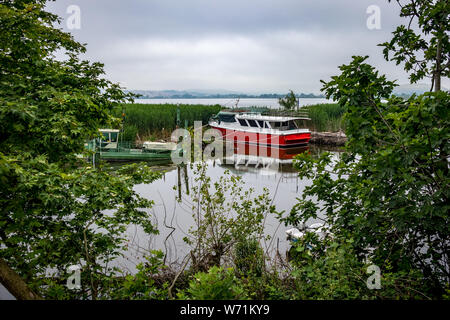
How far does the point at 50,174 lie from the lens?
3.27 m

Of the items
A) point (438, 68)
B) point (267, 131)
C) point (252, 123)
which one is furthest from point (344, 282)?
point (252, 123)

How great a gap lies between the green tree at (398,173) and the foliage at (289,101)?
3191 centimetres

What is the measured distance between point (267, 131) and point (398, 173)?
2362cm

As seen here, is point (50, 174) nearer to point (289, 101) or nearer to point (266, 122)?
point (266, 122)

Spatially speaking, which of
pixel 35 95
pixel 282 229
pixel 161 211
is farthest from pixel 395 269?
pixel 161 211

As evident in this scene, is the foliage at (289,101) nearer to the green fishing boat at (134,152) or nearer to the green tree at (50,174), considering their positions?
the green fishing boat at (134,152)

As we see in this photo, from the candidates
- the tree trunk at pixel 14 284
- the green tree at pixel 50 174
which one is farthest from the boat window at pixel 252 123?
the tree trunk at pixel 14 284

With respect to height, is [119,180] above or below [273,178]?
above

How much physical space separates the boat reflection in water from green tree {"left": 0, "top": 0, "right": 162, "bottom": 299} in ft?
48.7

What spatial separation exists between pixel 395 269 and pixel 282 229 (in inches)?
220

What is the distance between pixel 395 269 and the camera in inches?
137

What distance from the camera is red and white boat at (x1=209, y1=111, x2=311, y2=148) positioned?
84.3ft

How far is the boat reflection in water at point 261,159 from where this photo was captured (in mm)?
20373

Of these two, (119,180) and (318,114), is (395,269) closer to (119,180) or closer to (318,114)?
(119,180)
